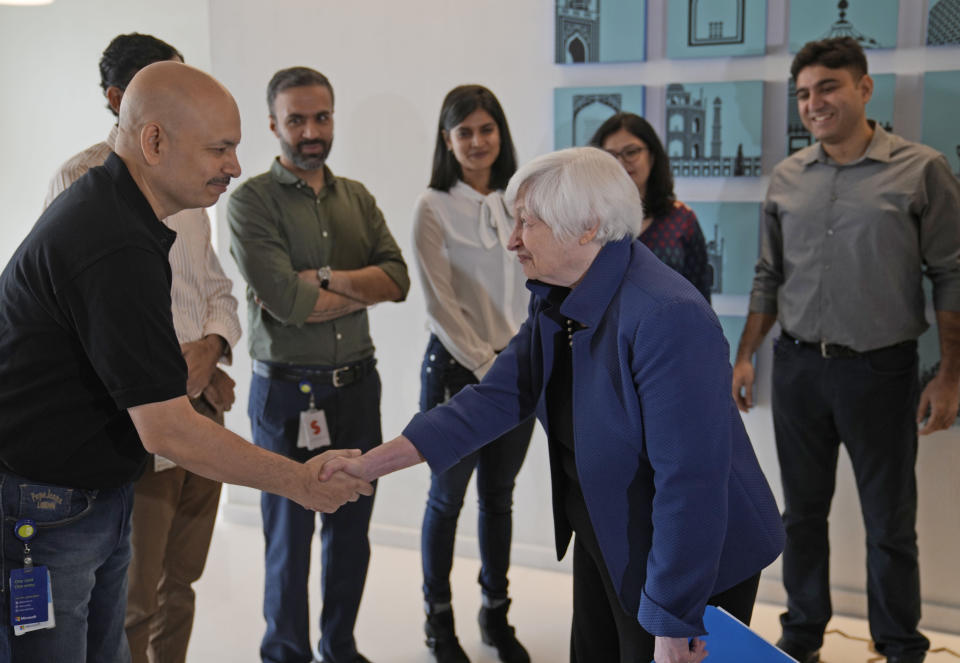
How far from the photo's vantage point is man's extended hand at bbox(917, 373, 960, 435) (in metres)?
3.03

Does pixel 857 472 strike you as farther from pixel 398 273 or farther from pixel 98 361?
pixel 98 361

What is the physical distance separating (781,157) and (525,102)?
3.36ft

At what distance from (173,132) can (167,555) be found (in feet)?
4.50

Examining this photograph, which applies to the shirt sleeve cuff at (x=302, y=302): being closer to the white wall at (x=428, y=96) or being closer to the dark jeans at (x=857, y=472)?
Result: the white wall at (x=428, y=96)

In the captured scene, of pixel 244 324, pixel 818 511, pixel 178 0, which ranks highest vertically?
pixel 178 0

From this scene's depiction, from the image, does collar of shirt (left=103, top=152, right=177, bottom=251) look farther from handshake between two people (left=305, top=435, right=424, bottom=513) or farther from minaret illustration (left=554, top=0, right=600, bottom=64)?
minaret illustration (left=554, top=0, right=600, bottom=64)

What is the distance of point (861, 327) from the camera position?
9.76 feet

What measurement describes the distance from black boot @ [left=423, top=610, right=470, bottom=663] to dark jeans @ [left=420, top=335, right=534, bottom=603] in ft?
0.18

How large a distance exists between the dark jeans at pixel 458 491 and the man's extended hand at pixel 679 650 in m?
1.39

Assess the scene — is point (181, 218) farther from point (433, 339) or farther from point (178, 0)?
point (178, 0)

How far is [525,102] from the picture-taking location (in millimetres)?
3773

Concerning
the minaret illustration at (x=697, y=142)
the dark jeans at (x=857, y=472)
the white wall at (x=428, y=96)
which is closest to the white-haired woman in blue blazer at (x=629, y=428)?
the dark jeans at (x=857, y=472)

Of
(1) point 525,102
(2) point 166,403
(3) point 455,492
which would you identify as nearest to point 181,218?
(2) point 166,403

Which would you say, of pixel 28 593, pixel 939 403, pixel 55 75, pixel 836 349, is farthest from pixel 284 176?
pixel 55 75
